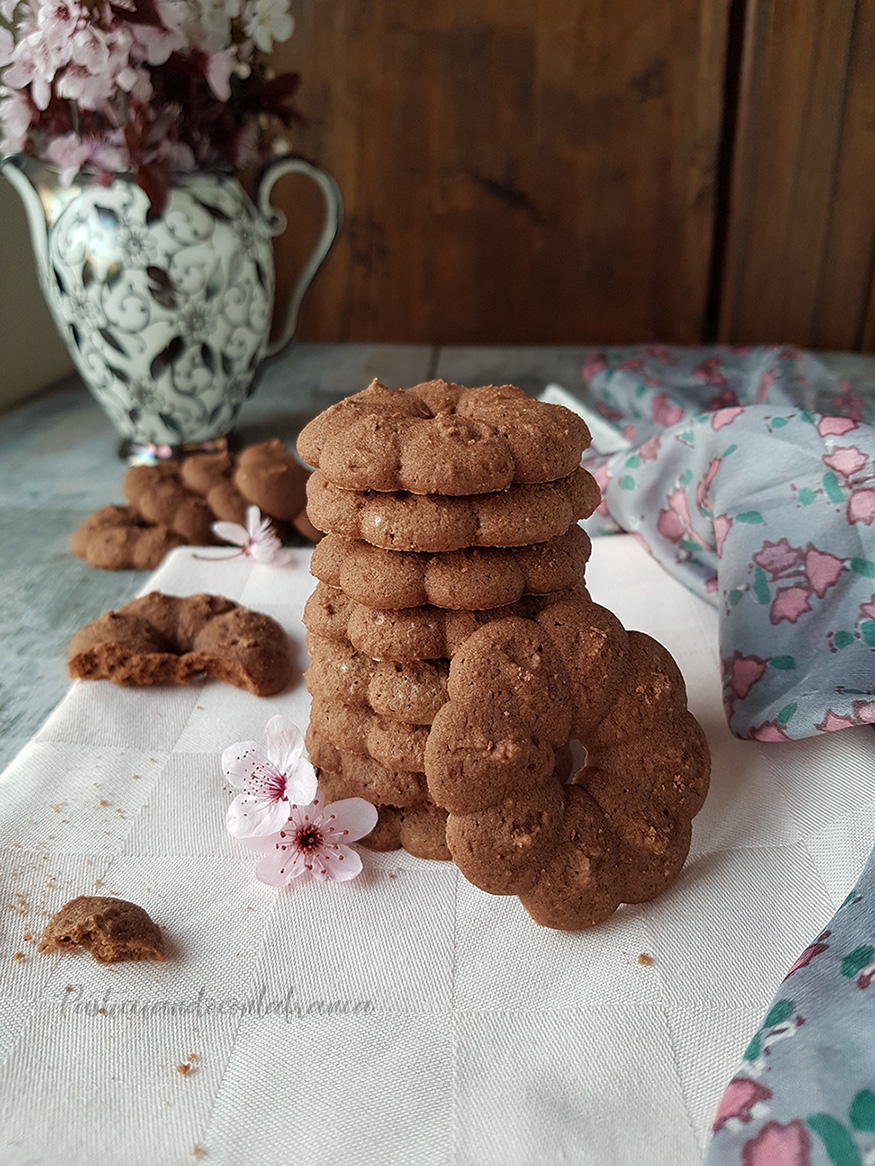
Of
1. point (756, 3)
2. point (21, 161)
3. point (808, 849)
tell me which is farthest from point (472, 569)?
point (756, 3)

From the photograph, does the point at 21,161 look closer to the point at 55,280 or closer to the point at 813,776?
the point at 55,280

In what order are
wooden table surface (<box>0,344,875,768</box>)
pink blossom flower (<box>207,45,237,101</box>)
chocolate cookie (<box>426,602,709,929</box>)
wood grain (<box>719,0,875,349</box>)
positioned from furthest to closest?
wood grain (<box>719,0,875,349</box>), pink blossom flower (<box>207,45,237,101</box>), wooden table surface (<box>0,344,875,768</box>), chocolate cookie (<box>426,602,709,929</box>)

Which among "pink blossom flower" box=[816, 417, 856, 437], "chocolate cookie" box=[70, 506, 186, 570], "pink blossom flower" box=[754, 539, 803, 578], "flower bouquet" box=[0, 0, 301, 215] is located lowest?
"chocolate cookie" box=[70, 506, 186, 570]

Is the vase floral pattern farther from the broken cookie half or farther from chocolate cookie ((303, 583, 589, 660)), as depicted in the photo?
the broken cookie half

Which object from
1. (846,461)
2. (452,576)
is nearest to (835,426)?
(846,461)

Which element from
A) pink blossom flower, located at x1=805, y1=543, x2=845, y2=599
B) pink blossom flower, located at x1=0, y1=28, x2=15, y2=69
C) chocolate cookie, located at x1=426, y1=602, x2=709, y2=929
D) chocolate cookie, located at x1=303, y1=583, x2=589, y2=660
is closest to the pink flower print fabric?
pink blossom flower, located at x1=805, y1=543, x2=845, y2=599

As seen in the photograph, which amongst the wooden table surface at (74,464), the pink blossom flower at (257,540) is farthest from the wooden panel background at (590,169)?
the pink blossom flower at (257,540)

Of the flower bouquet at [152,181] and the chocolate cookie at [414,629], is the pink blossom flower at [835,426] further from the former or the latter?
the flower bouquet at [152,181]

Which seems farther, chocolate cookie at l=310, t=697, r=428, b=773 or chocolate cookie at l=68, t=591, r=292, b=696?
chocolate cookie at l=68, t=591, r=292, b=696
